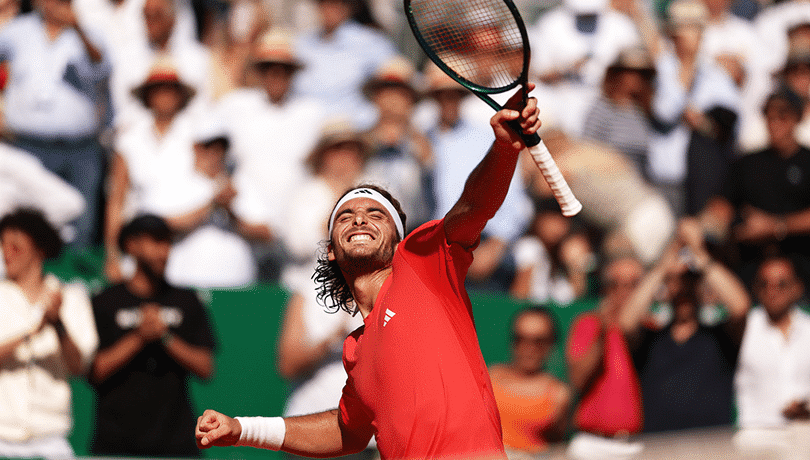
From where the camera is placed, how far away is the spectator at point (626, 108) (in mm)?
7035

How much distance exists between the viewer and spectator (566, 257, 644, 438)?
19.5ft

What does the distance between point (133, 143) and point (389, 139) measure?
1.78 metres

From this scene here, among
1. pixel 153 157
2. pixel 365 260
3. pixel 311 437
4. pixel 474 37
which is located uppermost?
pixel 153 157

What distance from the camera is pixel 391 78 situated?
7223mm

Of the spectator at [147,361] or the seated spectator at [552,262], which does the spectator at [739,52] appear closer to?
the seated spectator at [552,262]

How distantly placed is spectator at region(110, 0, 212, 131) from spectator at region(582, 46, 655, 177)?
→ 111 inches

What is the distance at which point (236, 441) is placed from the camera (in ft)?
Result: 12.3

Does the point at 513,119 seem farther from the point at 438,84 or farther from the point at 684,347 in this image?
the point at 438,84

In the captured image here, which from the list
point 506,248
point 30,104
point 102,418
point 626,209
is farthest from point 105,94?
point 626,209

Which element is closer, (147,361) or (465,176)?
(147,361)

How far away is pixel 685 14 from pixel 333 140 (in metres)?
3.04

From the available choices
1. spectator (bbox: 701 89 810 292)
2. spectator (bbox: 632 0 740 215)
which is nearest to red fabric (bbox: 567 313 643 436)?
spectator (bbox: 701 89 810 292)

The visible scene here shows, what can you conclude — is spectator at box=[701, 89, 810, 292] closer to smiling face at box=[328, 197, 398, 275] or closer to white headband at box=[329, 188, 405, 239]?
white headband at box=[329, 188, 405, 239]

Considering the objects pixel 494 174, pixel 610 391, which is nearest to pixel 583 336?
pixel 610 391
